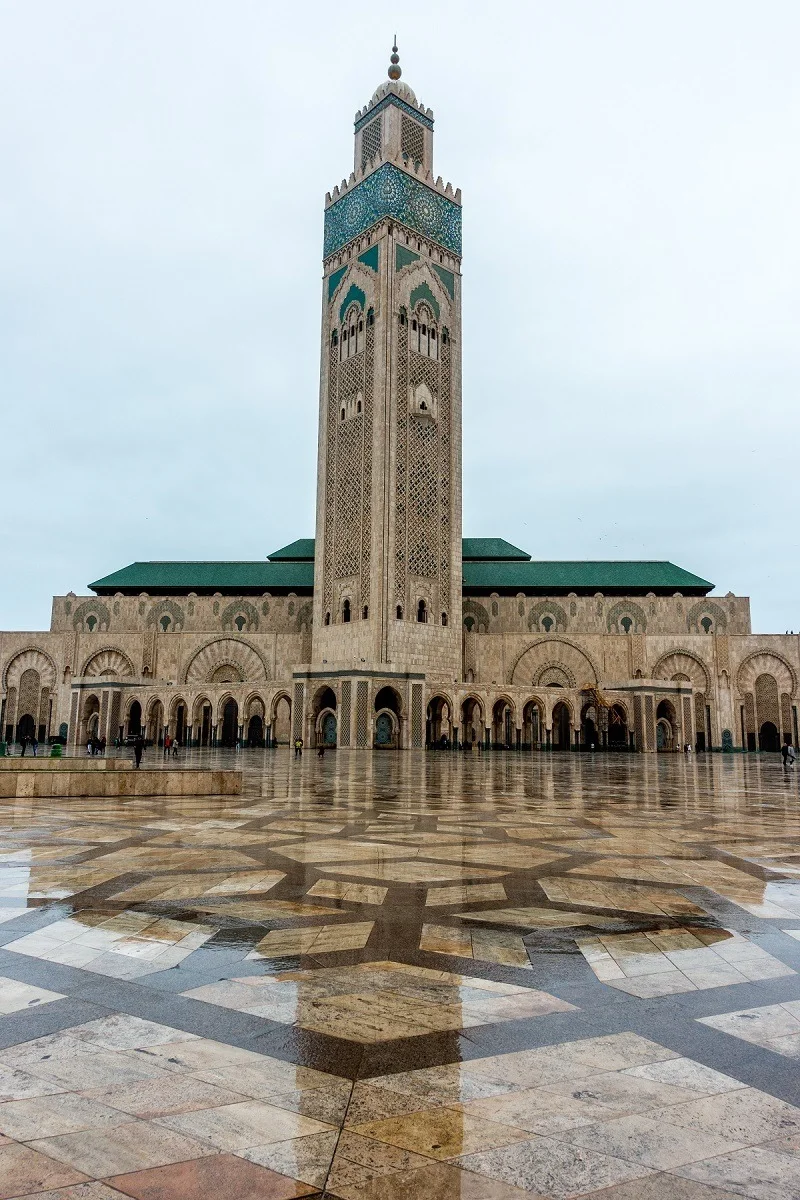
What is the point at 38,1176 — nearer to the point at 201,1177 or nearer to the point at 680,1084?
the point at 201,1177

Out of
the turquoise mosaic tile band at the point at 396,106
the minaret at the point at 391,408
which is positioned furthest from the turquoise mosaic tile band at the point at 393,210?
the turquoise mosaic tile band at the point at 396,106

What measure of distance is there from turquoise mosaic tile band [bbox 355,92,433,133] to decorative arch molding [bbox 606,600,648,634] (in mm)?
27641

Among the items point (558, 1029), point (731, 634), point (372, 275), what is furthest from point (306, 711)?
point (558, 1029)

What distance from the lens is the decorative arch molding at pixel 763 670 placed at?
4106 centimetres

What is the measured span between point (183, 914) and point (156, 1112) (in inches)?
78.9

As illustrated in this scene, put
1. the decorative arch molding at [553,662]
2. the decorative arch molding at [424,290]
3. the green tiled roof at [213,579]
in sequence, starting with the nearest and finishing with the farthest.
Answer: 1. the decorative arch molding at [424,290]
2. the decorative arch molding at [553,662]
3. the green tiled roof at [213,579]

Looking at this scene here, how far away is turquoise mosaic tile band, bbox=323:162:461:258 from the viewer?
38000 mm

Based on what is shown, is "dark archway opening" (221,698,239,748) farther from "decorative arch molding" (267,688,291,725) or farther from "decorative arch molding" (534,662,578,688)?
"decorative arch molding" (534,662,578,688)

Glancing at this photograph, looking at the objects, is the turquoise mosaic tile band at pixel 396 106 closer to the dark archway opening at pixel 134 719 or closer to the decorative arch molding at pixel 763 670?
the dark archway opening at pixel 134 719

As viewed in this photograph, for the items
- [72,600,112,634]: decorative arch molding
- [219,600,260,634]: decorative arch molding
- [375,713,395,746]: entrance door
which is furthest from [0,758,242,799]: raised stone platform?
[72,600,112,634]: decorative arch molding

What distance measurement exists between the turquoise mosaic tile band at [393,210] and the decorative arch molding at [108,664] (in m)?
24.6

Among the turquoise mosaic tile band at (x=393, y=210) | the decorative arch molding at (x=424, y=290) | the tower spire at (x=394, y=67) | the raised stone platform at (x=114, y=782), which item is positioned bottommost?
the raised stone platform at (x=114, y=782)

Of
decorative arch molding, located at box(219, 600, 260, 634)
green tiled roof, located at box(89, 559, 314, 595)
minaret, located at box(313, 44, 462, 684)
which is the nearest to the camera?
minaret, located at box(313, 44, 462, 684)

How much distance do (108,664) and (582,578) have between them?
90.8ft
